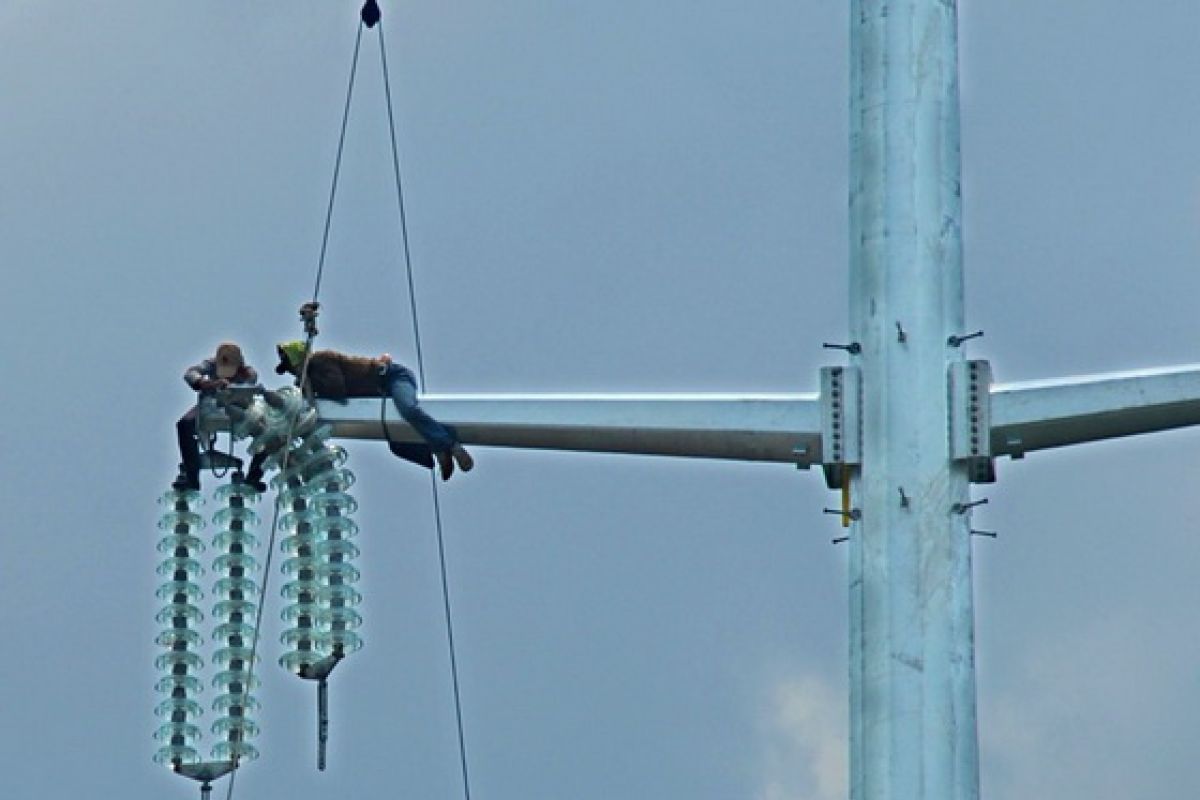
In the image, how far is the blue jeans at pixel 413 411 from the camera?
56.8m

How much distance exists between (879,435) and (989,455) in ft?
4.05

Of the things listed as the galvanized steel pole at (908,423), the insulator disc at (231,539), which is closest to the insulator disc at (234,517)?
the insulator disc at (231,539)

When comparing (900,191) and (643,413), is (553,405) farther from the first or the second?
(900,191)

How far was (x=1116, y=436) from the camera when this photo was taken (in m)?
52.7

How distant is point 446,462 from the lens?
56875 mm

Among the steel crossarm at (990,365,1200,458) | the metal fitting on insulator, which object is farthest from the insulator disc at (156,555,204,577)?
the steel crossarm at (990,365,1200,458)

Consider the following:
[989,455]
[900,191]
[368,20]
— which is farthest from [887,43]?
[368,20]

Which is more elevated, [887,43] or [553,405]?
[887,43]

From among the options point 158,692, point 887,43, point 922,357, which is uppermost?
point 887,43

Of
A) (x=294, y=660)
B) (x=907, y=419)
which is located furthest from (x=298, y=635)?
(x=907, y=419)

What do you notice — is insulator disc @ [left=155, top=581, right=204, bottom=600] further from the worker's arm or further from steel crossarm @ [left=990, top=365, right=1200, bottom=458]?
steel crossarm @ [left=990, top=365, right=1200, bottom=458]

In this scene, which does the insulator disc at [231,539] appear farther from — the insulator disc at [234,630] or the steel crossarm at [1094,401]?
the steel crossarm at [1094,401]

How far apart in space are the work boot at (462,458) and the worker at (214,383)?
2373 mm

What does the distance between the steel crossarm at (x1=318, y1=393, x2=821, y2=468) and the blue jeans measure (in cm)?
12
